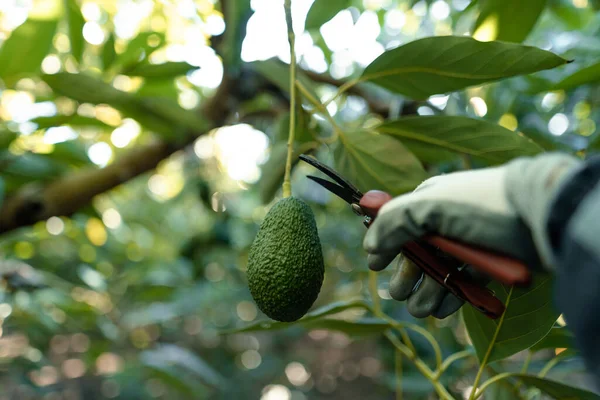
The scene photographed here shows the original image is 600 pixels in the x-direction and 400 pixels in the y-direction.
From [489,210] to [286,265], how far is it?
0.83 ft

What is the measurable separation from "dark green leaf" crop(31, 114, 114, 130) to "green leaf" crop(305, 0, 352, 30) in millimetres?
552

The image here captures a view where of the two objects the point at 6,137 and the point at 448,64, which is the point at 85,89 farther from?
the point at 448,64

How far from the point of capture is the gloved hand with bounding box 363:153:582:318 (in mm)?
351

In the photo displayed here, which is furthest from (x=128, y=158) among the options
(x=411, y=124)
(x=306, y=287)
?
(x=306, y=287)

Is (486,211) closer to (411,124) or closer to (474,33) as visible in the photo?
(411,124)

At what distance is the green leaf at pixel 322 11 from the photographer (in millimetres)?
947

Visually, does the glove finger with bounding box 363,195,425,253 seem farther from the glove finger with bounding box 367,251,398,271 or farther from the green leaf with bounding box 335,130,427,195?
the green leaf with bounding box 335,130,427,195

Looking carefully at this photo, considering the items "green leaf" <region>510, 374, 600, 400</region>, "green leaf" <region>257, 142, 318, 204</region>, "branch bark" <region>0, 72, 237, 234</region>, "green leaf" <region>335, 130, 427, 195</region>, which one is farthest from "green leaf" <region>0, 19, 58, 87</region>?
"green leaf" <region>510, 374, 600, 400</region>

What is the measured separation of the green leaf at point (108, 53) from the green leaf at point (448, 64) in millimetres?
637

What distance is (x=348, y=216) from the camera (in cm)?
221

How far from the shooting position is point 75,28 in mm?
1154

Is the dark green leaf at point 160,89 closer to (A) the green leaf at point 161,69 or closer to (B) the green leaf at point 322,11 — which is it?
(A) the green leaf at point 161,69

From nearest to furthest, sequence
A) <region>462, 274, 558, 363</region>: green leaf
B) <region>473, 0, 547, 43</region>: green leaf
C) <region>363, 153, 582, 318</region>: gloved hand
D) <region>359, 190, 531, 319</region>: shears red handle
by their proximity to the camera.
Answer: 1. <region>363, 153, 582, 318</region>: gloved hand
2. <region>359, 190, 531, 319</region>: shears red handle
3. <region>462, 274, 558, 363</region>: green leaf
4. <region>473, 0, 547, 43</region>: green leaf

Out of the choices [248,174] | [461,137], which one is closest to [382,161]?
[461,137]
